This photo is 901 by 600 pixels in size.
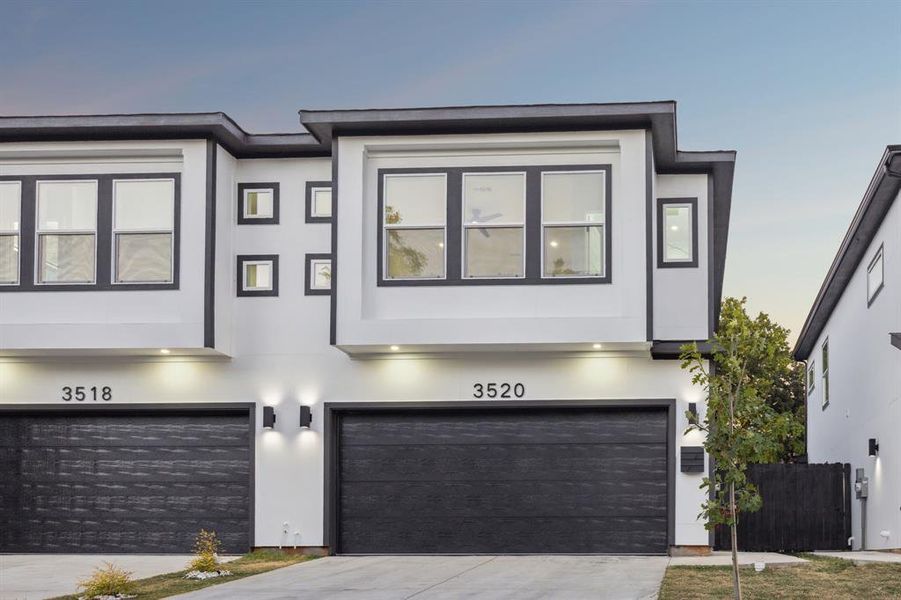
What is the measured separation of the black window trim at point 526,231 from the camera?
16609 mm

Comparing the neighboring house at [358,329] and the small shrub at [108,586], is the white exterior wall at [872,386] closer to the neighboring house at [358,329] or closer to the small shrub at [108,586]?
the neighboring house at [358,329]

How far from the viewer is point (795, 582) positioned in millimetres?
12734

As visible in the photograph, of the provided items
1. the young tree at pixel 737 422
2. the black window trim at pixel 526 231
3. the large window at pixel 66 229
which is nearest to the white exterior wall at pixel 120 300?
the large window at pixel 66 229

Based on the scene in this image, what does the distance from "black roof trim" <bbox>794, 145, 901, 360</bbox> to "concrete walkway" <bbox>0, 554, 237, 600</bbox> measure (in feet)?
34.5

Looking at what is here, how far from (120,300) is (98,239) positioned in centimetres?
95

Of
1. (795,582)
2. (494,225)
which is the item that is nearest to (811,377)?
(494,225)

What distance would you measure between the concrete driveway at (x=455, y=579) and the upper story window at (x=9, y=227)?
6.00m

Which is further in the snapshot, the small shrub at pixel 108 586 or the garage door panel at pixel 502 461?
the garage door panel at pixel 502 461

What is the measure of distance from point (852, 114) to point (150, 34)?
1453 cm

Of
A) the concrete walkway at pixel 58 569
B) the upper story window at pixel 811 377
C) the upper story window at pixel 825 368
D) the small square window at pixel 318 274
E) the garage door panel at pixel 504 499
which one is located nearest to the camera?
the concrete walkway at pixel 58 569

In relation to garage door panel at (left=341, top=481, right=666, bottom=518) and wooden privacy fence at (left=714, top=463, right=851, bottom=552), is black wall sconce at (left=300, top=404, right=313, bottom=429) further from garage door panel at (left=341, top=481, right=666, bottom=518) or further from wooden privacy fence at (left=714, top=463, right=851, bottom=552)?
wooden privacy fence at (left=714, top=463, right=851, bottom=552)

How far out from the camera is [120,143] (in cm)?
1714

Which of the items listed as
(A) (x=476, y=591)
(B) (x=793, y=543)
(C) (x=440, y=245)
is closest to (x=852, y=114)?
(B) (x=793, y=543)

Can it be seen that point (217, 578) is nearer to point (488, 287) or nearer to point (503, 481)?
point (503, 481)
